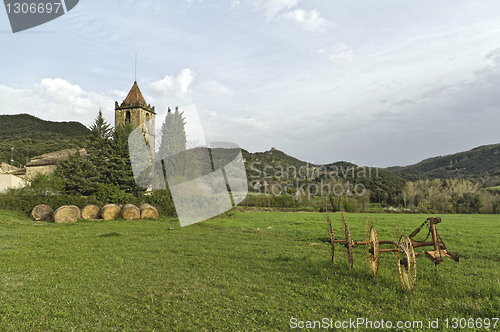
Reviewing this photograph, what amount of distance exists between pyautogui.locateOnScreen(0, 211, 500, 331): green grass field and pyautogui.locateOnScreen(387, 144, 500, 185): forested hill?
85.2 meters

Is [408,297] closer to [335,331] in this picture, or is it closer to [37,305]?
[335,331]

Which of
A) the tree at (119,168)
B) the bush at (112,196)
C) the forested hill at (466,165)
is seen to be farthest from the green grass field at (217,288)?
the forested hill at (466,165)

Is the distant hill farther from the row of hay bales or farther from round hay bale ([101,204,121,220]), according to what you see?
round hay bale ([101,204,121,220])

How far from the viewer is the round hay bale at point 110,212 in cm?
2148

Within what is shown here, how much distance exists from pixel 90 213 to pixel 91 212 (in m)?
0.10

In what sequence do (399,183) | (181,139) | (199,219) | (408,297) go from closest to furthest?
(408,297) → (199,219) → (181,139) → (399,183)

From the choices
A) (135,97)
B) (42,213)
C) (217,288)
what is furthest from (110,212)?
(135,97)

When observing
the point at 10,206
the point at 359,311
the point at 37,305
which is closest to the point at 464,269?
the point at 359,311

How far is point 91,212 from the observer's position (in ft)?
70.1

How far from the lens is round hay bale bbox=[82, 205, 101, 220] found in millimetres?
21078

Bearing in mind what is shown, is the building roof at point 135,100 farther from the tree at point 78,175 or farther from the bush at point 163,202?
the bush at point 163,202

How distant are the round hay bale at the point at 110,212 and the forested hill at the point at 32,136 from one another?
56.6 meters

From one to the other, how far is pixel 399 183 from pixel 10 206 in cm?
7167

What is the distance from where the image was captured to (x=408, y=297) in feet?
19.8
